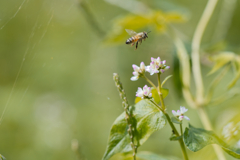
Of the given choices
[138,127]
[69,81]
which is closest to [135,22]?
[138,127]

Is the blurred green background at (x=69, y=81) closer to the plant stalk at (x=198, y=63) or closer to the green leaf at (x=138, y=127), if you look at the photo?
the plant stalk at (x=198, y=63)

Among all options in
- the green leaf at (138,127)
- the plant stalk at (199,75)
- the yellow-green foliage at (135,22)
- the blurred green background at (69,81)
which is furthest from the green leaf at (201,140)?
the blurred green background at (69,81)

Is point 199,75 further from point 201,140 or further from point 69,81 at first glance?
point 69,81

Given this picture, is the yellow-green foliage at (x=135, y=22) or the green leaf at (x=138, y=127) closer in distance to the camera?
the green leaf at (x=138, y=127)

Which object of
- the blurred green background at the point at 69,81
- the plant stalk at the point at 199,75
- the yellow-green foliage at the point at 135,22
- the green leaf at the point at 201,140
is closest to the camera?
the green leaf at the point at 201,140

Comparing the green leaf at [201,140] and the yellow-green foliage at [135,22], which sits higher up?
the yellow-green foliage at [135,22]

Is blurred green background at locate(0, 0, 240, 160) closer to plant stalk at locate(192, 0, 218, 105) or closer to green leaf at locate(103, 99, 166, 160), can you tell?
plant stalk at locate(192, 0, 218, 105)

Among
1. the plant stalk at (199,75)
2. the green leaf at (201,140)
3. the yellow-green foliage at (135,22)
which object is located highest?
the yellow-green foliage at (135,22)
